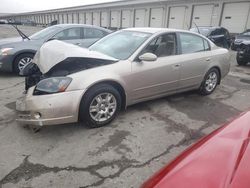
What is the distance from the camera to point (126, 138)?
11.4ft

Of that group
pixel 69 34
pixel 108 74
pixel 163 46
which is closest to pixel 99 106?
pixel 108 74

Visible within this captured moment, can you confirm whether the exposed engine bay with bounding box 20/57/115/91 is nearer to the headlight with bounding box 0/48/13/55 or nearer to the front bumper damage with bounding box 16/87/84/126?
the front bumper damage with bounding box 16/87/84/126

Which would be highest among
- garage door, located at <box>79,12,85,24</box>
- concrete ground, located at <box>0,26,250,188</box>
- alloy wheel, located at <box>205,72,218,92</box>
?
alloy wheel, located at <box>205,72,218,92</box>

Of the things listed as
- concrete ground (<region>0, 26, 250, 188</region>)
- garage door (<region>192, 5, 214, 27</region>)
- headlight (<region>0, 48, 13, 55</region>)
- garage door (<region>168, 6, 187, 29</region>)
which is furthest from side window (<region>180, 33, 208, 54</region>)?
garage door (<region>168, 6, 187, 29</region>)

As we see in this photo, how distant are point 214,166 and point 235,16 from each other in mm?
23842

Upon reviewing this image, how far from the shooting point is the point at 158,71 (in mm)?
4207

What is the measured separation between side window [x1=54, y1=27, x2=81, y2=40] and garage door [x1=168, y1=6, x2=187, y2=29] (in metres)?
21.4

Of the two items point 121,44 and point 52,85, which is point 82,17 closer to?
point 121,44

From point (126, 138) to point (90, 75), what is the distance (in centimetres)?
104

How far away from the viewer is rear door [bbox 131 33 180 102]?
4.00 meters

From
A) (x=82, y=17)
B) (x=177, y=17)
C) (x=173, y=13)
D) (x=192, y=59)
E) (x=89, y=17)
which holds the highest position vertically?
(x=173, y=13)

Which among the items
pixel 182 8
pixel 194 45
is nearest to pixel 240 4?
pixel 182 8

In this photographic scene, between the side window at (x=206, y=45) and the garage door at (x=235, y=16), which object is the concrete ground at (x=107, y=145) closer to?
the side window at (x=206, y=45)

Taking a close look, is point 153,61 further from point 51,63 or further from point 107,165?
point 107,165
